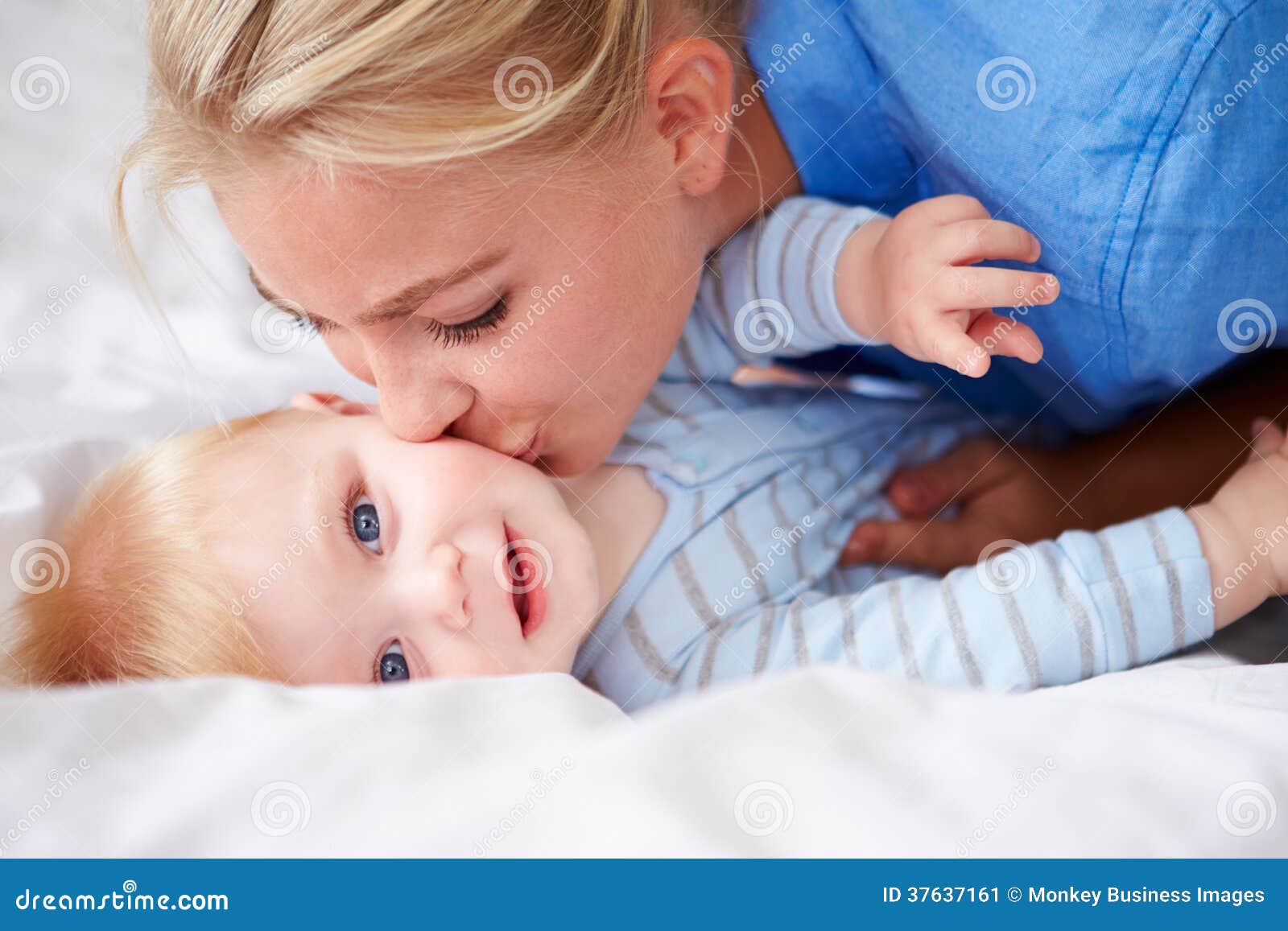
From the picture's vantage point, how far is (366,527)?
0.90 meters

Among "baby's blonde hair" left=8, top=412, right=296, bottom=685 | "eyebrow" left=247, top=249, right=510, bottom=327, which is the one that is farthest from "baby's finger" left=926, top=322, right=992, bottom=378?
"baby's blonde hair" left=8, top=412, right=296, bottom=685

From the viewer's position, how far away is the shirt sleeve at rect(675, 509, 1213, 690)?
87 centimetres

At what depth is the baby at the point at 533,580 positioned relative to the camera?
0.86 m

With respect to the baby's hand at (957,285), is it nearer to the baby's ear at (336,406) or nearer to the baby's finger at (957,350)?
the baby's finger at (957,350)

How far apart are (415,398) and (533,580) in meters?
0.19

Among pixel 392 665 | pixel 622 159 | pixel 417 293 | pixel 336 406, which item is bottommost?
pixel 392 665

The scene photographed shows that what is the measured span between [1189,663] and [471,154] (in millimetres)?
711

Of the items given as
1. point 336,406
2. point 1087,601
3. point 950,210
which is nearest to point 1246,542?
point 1087,601

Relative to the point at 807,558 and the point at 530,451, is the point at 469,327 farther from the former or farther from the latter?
the point at 807,558

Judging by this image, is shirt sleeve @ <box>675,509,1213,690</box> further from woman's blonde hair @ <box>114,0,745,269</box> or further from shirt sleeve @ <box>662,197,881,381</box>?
woman's blonde hair @ <box>114,0,745,269</box>

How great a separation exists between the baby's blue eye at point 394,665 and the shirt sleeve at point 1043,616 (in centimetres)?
35

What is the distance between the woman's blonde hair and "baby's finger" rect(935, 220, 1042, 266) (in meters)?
0.30

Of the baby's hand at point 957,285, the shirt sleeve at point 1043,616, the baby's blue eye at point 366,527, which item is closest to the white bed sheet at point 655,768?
the shirt sleeve at point 1043,616

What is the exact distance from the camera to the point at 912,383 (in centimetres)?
123
